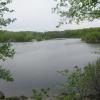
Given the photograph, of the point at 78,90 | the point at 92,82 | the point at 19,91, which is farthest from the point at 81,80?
the point at 19,91

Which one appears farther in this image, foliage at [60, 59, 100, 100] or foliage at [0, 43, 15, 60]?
foliage at [60, 59, 100, 100]

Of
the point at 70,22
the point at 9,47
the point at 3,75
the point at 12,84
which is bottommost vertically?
the point at 12,84

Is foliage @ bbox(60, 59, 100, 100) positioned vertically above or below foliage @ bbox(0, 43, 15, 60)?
below

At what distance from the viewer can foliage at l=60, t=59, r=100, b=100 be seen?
1539cm

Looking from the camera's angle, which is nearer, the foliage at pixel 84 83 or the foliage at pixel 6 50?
the foliage at pixel 6 50

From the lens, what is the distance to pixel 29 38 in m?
196

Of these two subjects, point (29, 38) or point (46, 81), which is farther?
point (29, 38)

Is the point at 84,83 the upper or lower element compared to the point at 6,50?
lower

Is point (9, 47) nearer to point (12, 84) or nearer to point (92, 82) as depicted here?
point (92, 82)

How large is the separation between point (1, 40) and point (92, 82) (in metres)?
6.75

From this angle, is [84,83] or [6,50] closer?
[6,50]

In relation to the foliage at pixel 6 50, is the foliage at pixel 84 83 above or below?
below

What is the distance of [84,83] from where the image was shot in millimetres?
15836

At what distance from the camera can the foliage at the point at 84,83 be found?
15390 mm
